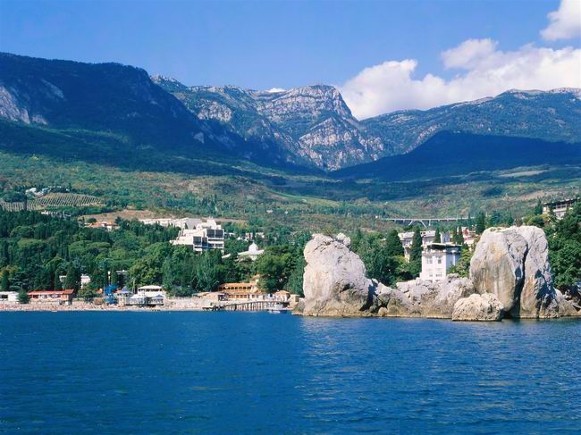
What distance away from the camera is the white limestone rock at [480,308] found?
80062mm

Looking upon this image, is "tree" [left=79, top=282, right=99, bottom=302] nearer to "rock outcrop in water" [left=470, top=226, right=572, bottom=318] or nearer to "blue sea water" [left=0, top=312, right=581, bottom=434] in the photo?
"blue sea water" [left=0, top=312, right=581, bottom=434]

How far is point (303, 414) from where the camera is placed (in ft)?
118

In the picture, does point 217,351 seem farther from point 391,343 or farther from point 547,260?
point 547,260

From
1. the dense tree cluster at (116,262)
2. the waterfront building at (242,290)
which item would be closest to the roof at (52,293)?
A: the dense tree cluster at (116,262)

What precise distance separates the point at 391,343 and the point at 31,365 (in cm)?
2182

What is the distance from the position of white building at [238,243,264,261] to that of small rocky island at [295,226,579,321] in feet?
222

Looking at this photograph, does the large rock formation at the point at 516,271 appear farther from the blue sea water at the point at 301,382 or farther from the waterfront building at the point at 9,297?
the waterfront building at the point at 9,297

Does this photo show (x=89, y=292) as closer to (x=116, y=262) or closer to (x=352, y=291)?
(x=116, y=262)

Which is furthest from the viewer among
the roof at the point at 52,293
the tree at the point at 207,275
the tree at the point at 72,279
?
the tree at the point at 72,279

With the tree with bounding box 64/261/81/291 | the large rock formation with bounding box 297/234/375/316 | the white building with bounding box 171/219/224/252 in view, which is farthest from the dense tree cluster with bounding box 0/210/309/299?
the large rock formation with bounding box 297/234/375/316

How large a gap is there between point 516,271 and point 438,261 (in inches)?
1558

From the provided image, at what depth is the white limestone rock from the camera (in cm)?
8006

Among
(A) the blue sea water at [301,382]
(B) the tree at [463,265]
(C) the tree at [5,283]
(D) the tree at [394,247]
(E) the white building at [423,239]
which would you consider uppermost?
(E) the white building at [423,239]

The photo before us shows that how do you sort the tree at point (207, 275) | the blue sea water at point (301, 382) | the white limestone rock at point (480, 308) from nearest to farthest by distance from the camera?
the blue sea water at point (301, 382) < the white limestone rock at point (480, 308) < the tree at point (207, 275)
